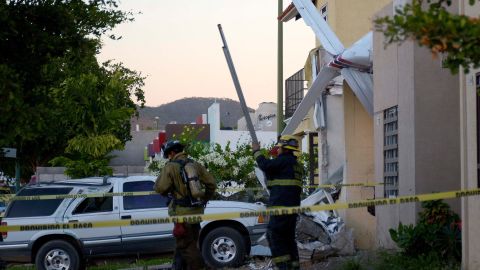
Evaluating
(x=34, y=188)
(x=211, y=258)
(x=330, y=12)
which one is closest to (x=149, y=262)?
(x=211, y=258)

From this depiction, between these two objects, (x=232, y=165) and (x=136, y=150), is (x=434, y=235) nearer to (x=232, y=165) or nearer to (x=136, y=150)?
(x=232, y=165)

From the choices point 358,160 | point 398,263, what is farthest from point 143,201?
point 358,160

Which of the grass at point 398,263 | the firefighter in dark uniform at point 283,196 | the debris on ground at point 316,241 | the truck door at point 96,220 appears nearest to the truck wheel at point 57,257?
the truck door at point 96,220

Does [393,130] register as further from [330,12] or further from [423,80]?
[330,12]

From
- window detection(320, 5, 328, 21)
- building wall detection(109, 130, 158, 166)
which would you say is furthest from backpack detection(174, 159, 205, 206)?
building wall detection(109, 130, 158, 166)

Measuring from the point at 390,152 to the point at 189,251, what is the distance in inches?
163

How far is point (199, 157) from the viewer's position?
18.0 meters

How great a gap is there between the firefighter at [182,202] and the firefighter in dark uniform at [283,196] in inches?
33.9

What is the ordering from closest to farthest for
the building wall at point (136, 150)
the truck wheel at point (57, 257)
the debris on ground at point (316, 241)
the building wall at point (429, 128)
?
the building wall at point (429, 128), the truck wheel at point (57, 257), the debris on ground at point (316, 241), the building wall at point (136, 150)

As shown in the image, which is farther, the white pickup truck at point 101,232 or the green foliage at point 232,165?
the green foliage at point 232,165

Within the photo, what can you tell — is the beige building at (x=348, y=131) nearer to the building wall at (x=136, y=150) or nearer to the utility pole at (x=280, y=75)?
the utility pole at (x=280, y=75)

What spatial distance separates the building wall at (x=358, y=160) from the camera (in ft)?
47.1

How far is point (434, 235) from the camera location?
9492 millimetres

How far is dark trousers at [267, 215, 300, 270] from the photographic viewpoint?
922cm
